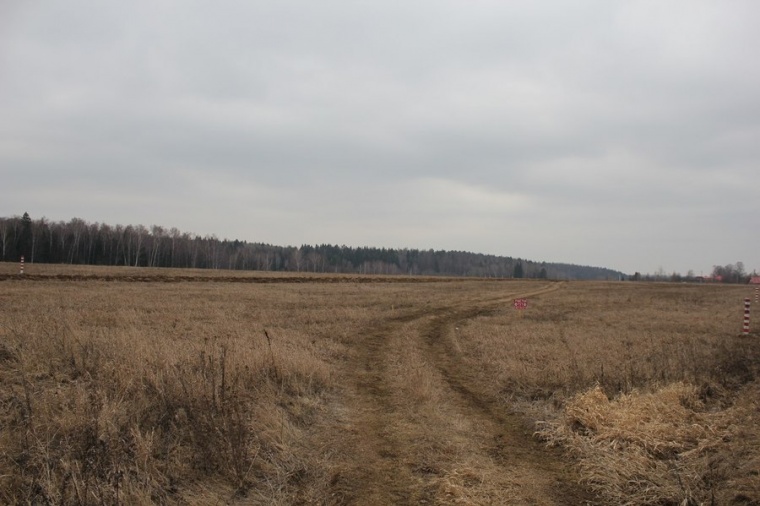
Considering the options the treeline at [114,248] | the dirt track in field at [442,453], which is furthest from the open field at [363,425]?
the treeline at [114,248]

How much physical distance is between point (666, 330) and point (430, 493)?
19263 mm

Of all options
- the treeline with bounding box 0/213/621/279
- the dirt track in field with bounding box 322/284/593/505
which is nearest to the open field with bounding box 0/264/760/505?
the dirt track in field with bounding box 322/284/593/505

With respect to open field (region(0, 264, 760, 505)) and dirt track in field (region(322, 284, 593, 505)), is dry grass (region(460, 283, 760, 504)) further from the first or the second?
dirt track in field (region(322, 284, 593, 505))

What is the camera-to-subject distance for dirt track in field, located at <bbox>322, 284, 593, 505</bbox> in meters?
5.36

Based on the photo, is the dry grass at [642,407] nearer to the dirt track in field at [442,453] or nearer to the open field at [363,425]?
the open field at [363,425]

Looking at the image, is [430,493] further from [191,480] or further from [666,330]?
[666,330]

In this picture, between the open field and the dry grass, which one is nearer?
the open field

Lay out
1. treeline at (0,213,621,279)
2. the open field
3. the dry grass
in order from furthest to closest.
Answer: treeline at (0,213,621,279) → the dry grass → the open field

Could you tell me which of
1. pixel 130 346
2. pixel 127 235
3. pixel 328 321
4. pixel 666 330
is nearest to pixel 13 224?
pixel 127 235

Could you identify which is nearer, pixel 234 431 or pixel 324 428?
pixel 234 431

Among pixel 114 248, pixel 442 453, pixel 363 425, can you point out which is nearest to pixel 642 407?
pixel 442 453

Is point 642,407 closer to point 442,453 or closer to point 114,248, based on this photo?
point 442,453

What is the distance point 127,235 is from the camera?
11162 centimetres

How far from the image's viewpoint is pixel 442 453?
6.49m
